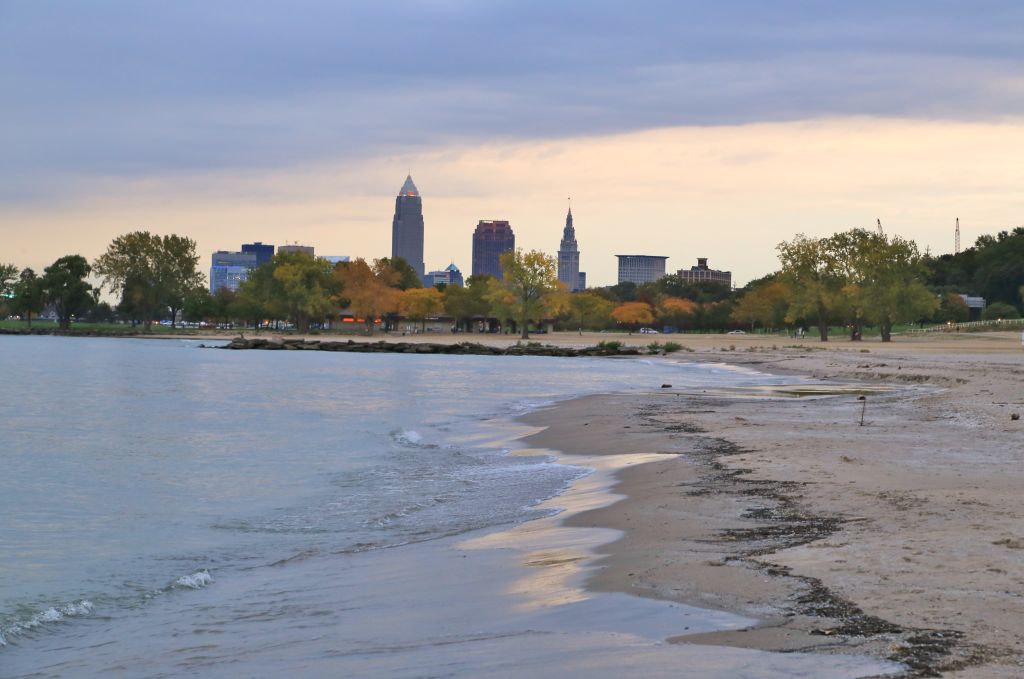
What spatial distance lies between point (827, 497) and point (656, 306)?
15708 cm

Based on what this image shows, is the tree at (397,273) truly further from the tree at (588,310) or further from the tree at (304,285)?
the tree at (588,310)

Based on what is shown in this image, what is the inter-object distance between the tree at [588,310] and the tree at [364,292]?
27.2 m

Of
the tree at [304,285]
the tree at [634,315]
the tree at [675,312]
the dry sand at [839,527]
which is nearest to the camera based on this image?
the dry sand at [839,527]

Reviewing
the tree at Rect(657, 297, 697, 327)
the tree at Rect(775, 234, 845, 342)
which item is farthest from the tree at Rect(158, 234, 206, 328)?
the tree at Rect(775, 234, 845, 342)

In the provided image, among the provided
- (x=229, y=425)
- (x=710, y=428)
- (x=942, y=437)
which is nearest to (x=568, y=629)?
(x=942, y=437)

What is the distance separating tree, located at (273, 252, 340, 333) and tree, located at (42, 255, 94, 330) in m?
36.1

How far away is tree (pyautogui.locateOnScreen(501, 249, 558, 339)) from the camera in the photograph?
11531 cm

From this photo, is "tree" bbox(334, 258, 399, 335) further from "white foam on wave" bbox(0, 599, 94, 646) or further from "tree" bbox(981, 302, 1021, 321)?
"white foam on wave" bbox(0, 599, 94, 646)

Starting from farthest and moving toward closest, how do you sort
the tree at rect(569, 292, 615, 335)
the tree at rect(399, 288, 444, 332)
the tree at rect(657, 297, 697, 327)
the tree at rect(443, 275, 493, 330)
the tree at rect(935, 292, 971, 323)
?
1. the tree at rect(657, 297, 697, 327)
2. the tree at rect(569, 292, 615, 335)
3. the tree at rect(443, 275, 493, 330)
4. the tree at rect(399, 288, 444, 332)
5. the tree at rect(935, 292, 971, 323)

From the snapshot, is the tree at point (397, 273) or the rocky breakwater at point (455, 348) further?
the tree at point (397, 273)

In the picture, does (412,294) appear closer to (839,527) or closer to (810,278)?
(810,278)

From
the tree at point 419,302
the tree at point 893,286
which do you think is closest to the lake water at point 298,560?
the tree at point 893,286

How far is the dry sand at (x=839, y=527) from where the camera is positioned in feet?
18.6

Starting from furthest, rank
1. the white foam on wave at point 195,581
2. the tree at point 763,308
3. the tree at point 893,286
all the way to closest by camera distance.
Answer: the tree at point 763,308 → the tree at point 893,286 → the white foam on wave at point 195,581
